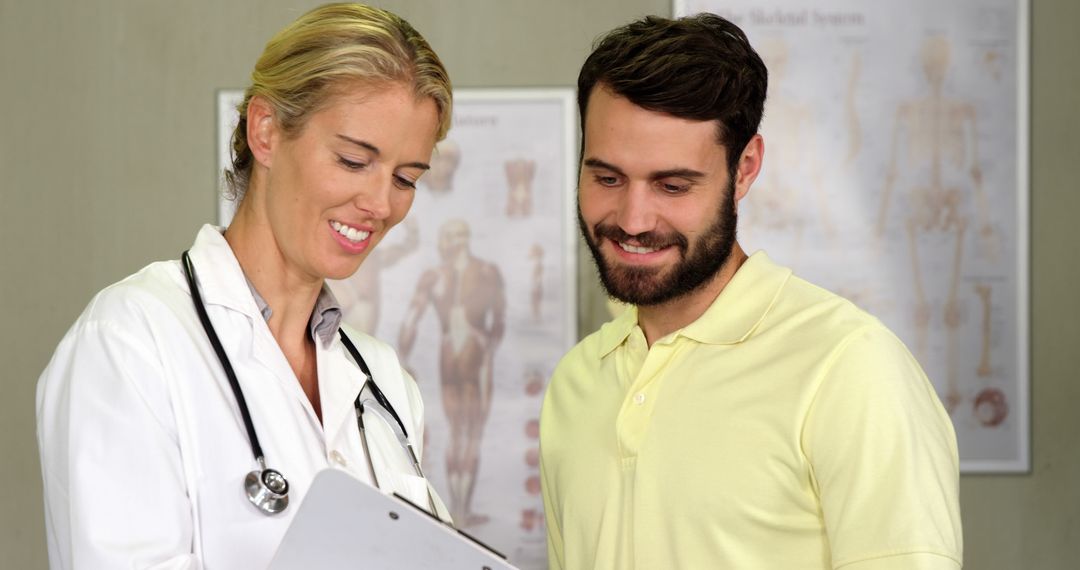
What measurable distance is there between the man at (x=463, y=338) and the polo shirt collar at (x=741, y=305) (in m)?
1.54

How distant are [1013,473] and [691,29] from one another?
6.95 ft

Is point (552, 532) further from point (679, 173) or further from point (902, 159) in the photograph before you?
point (902, 159)

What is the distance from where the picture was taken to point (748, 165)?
1749 mm

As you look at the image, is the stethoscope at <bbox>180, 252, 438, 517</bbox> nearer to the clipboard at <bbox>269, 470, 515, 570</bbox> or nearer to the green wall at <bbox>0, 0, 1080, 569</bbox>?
the clipboard at <bbox>269, 470, 515, 570</bbox>

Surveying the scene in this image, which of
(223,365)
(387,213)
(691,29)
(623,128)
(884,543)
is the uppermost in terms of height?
(691,29)

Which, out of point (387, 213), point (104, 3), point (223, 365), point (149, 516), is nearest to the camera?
point (149, 516)

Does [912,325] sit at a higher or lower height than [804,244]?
lower

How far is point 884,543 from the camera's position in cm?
144

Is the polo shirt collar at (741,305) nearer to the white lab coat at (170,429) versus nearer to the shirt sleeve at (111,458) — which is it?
the white lab coat at (170,429)

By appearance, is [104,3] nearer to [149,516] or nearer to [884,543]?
[149,516]

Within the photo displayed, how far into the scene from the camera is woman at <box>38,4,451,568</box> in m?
1.37

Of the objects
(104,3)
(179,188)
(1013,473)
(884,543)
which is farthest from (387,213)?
(1013,473)

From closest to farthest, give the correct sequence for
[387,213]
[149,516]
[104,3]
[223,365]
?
[149,516] < [223,365] < [387,213] < [104,3]

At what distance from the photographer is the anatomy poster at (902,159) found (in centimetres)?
319
